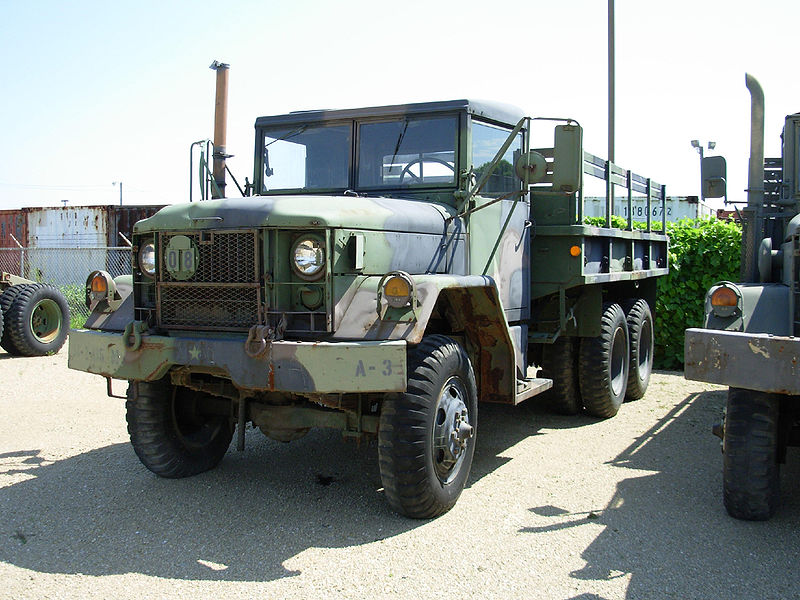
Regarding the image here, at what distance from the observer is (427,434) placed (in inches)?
165

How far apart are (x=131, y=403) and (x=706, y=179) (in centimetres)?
428

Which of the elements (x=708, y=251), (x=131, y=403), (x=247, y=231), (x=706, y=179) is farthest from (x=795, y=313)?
(x=708, y=251)

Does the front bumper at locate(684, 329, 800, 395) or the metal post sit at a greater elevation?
the metal post

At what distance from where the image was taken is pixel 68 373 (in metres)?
9.76

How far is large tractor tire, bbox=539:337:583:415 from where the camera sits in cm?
696

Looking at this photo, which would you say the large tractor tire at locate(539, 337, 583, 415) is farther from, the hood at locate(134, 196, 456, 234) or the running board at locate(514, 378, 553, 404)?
the hood at locate(134, 196, 456, 234)

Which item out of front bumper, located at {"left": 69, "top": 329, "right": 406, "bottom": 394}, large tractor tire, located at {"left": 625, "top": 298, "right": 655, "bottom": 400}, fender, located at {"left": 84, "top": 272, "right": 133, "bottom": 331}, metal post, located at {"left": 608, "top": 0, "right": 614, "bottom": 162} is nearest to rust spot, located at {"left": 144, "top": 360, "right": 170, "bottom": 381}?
front bumper, located at {"left": 69, "top": 329, "right": 406, "bottom": 394}

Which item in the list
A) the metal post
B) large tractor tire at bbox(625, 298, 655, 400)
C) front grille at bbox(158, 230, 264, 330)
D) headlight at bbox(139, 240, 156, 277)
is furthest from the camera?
the metal post

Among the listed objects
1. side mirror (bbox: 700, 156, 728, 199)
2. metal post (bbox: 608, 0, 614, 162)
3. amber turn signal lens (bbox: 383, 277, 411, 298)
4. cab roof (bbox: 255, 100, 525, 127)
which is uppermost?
metal post (bbox: 608, 0, 614, 162)

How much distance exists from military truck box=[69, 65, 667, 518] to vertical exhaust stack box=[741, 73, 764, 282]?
46.8 inches

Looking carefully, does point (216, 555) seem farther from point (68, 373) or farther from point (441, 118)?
point (68, 373)

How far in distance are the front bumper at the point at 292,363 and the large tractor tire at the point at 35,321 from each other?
764 cm

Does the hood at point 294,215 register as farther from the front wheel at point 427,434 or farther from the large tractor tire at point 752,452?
the large tractor tire at point 752,452

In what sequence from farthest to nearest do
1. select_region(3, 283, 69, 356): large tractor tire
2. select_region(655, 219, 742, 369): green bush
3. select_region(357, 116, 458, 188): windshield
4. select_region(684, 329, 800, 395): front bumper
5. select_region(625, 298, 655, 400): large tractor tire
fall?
select_region(3, 283, 69, 356): large tractor tire → select_region(655, 219, 742, 369): green bush → select_region(625, 298, 655, 400): large tractor tire → select_region(357, 116, 458, 188): windshield → select_region(684, 329, 800, 395): front bumper
